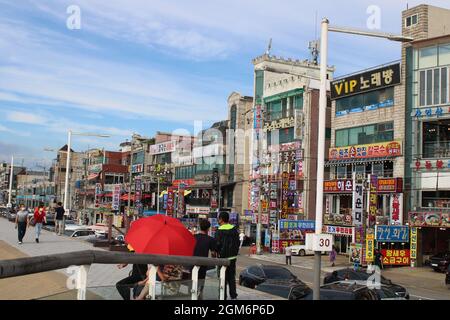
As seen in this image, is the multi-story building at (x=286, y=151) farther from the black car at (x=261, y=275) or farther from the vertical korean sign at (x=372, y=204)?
the black car at (x=261, y=275)

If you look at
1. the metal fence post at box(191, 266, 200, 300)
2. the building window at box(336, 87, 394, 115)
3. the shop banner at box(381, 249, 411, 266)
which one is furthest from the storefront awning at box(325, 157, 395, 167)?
the metal fence post at box(191, 266, 200, 300)

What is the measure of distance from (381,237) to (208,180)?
2992 centimetres

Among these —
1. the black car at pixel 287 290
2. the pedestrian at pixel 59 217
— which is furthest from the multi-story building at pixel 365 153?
the black car at pixel 287 290

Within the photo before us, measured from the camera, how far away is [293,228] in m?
47.3

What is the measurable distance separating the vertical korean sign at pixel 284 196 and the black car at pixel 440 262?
16.7m

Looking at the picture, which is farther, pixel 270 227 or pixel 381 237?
pixel 270 227

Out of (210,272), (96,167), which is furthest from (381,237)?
(96,167)

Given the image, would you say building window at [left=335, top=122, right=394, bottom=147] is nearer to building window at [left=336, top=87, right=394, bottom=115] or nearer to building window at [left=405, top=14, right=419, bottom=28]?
building window at [left=336, top=87, right=394, bottom=115]

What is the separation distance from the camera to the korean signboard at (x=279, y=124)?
174 ft

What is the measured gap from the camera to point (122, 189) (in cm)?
8588
